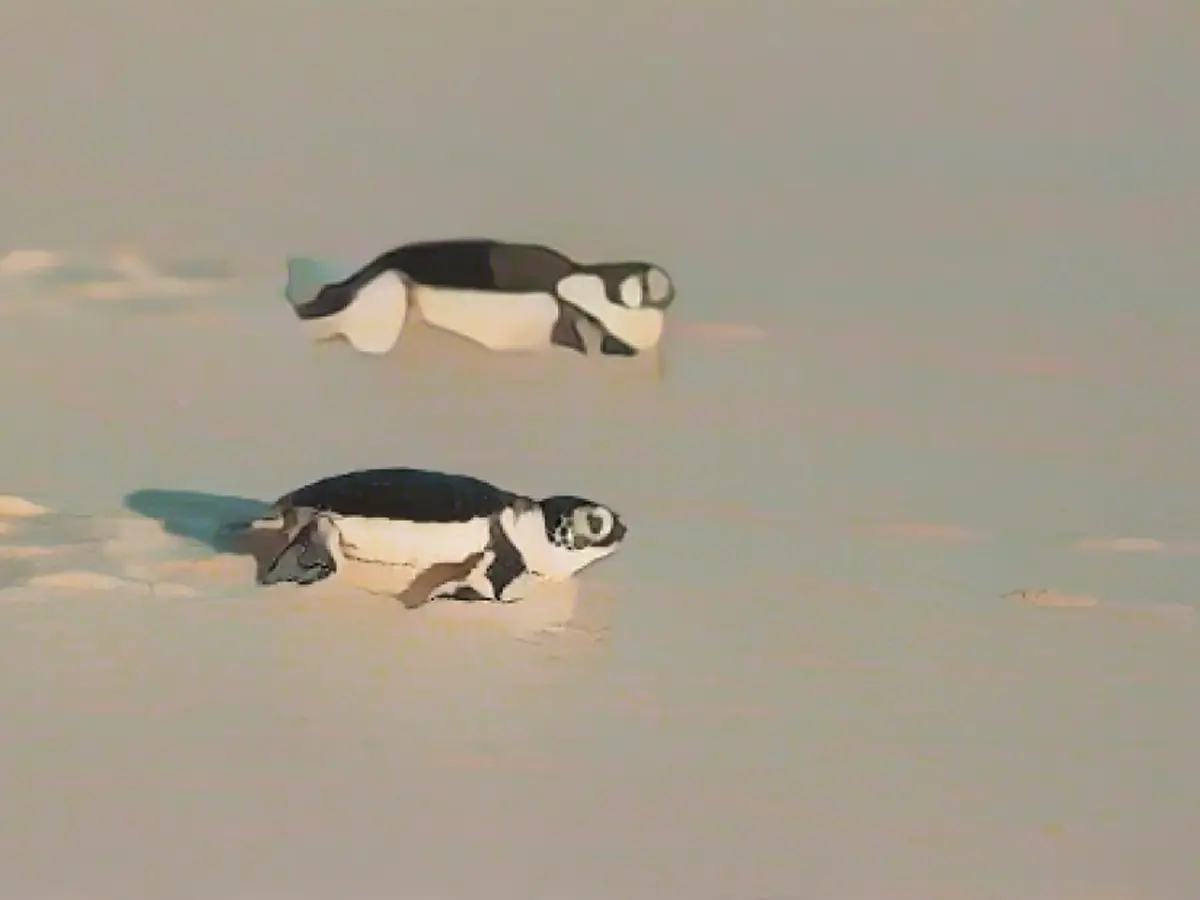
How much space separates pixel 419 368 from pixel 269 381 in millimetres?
→ 99

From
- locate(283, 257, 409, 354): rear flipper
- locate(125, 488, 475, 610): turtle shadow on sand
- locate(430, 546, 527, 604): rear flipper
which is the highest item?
locate(283, 257, 409, 354): rear flipper

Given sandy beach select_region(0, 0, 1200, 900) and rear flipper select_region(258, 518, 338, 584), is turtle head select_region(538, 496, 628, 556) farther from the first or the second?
rear flipper select_region(258, 518, 338, 584)

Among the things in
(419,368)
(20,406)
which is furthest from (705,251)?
(20,406)

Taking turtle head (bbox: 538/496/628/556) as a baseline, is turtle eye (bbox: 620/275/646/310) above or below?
above

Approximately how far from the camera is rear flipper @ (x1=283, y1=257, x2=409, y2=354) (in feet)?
2.85

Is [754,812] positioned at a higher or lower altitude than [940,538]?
lower

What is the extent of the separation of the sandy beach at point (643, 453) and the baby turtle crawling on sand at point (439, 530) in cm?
3

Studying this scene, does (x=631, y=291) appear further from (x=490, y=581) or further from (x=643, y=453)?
(x=490, y=581)

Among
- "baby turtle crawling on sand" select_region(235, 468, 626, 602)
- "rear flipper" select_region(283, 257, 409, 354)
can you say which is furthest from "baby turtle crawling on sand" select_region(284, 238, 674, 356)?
"baby turtle crawling on sand" select_region(235, 468, 626, 602)

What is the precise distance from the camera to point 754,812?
82 cm

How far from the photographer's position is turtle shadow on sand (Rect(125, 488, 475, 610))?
0.84 meters

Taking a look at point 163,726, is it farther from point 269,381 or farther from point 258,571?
point 269,381

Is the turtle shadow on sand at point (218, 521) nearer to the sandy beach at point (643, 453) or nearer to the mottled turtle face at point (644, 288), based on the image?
the sandy beach at point (643, 453)

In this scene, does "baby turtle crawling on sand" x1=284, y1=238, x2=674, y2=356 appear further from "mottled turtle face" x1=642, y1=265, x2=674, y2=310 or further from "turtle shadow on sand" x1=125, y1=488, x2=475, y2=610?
"turtle shadow on sand" x1=125, y1=488, x2=475, y2=610
